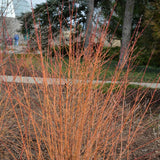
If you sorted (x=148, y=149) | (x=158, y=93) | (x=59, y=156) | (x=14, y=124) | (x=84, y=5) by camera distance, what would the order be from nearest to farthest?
(x=59, y=156), (x=148, y=149), (x=14, y=124), (x=158, y=93), (x=84, y=5)

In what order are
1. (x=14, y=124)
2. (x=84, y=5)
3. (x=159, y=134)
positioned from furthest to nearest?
(x=84, y=5) → (x=14, y=124) → (x=159, y=134)

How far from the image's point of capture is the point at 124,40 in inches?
416

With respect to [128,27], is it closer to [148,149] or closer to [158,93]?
[158,93]

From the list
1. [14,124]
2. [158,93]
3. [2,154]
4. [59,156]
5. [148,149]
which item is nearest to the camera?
[59,156]

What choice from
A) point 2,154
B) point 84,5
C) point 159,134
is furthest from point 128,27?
point 2,154

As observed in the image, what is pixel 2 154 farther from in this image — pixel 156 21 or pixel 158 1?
pixel 158 1

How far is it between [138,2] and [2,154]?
1060 cm

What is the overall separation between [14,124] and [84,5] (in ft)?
44.1

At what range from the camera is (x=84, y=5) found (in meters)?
15.2

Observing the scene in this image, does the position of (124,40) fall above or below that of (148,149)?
above

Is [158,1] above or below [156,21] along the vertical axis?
above

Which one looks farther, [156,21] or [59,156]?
[156,21]

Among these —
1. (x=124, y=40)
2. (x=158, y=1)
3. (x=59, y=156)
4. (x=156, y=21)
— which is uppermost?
(x=158, y=1)

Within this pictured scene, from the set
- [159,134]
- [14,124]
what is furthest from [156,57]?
[14,124]
